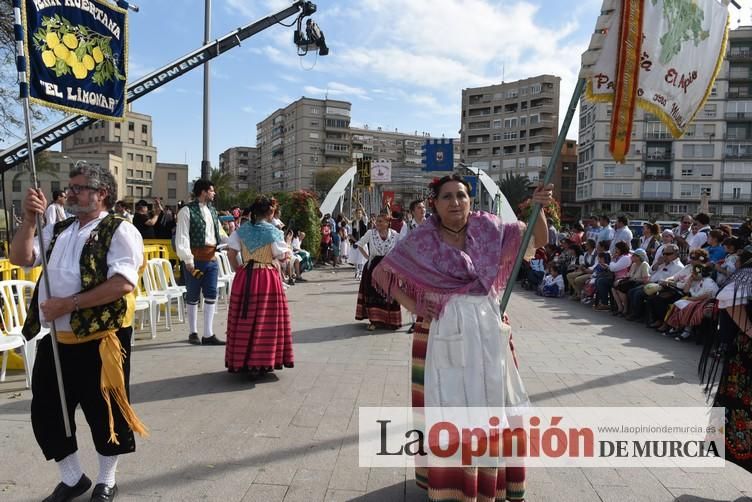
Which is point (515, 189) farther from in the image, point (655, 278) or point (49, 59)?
point (49, 59)

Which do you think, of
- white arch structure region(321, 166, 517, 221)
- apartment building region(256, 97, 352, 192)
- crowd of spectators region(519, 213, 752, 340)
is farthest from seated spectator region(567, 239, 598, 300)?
apartment building region(256, 97, 352, 192)

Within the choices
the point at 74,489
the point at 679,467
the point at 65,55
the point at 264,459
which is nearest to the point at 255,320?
the point at 264,459

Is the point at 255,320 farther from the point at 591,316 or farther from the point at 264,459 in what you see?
the point at 591,316

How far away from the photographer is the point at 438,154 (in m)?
31.7

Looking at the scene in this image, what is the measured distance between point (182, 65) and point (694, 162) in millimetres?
66174

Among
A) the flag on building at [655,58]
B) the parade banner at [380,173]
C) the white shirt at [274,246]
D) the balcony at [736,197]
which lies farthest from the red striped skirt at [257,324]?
the balcony at [736,197]

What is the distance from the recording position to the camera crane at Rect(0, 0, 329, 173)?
27.4 ft

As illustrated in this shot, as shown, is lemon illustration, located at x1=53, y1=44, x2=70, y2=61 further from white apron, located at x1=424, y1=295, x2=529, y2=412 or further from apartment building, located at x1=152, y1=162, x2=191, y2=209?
apartment building, located at x1=152, y1=162, x2=191, y2=209

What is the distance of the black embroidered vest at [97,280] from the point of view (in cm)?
284

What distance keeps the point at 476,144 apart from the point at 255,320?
3471 inches

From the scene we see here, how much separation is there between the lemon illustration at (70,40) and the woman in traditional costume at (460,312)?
8.38ft

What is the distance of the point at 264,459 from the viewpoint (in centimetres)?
358

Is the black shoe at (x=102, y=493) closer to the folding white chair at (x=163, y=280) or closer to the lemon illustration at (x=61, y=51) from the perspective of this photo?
the lemon illustration at (x=61, y=51)

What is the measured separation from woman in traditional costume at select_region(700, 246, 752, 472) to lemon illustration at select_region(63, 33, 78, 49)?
4343 mm
